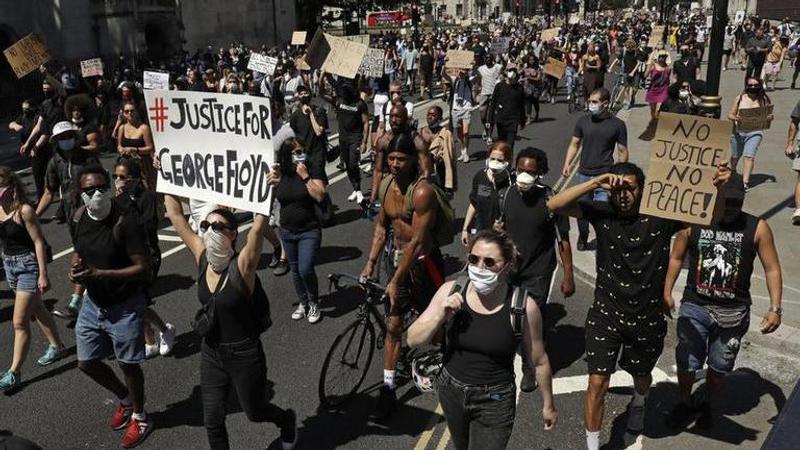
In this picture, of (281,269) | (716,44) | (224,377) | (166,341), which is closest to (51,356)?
(166,341)

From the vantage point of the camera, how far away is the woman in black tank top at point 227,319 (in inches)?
159

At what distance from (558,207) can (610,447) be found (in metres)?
1.67

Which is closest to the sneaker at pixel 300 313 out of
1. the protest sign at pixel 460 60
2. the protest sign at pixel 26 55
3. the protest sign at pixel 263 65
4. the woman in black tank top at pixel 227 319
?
the woman in black tank top at pixel 227 319

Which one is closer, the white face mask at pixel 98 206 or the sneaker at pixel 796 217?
the white face mask at pixel 98 206

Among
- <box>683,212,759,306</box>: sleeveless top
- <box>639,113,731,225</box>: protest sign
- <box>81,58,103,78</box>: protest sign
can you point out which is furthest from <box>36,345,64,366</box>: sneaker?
<box>81,58,103,78</box>: protest sign

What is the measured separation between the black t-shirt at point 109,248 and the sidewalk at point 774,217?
4.86 meters

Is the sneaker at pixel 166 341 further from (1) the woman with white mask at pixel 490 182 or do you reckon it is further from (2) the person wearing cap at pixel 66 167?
(1) the woman with white mask at pixel 490 182

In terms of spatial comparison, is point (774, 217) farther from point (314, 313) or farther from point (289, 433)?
point (289, 433)

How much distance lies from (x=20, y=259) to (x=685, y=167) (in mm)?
5110

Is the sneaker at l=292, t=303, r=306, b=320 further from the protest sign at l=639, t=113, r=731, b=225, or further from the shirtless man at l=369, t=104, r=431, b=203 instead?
the protest sign at l=639, t=113, r=731, b=225

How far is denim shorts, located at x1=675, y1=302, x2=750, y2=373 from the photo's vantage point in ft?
15.1

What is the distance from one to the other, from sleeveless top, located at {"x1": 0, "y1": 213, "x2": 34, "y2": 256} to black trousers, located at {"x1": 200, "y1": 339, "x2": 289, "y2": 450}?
2.60 m

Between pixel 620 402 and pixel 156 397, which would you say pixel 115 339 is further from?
pixel 620 402

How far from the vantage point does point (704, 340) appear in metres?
4.68
